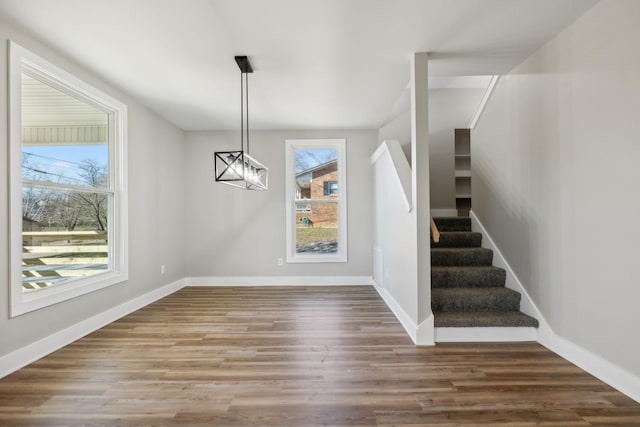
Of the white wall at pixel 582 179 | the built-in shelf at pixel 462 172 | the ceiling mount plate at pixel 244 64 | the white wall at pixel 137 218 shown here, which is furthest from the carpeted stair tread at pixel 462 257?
the white wall at pixel 137 218

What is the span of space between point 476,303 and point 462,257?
63cm

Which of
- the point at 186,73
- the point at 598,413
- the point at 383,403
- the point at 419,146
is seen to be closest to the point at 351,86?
the point at 419,146

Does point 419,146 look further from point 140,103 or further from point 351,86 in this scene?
point 140,103

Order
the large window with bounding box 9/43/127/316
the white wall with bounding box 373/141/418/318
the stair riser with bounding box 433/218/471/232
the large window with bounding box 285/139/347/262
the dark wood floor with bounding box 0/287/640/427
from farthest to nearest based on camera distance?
the large window with bounding box 285/139/347/262 < the stair riser with bounding box 433/218/471/232 < the white wall with bounding box 373/141/418/318 < the large window with bounding box 9/43/127/316 < the dark wood floor with bounding box 0/287/640/427

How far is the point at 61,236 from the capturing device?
8.96ft

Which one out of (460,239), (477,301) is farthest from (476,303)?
(460,239)

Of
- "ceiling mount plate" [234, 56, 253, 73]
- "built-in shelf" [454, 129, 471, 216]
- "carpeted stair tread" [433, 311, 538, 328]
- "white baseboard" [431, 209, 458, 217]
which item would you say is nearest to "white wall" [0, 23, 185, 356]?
"ceiling mount plate" [234, 56, 253, 73]

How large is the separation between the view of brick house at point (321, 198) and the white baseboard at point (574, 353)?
Answer: 246 centimetres

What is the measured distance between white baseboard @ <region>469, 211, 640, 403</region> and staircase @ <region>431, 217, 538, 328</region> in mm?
63

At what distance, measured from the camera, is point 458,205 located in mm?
5062

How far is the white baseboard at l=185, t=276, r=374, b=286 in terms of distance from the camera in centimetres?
487

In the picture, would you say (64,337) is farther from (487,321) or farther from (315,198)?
(487,321)

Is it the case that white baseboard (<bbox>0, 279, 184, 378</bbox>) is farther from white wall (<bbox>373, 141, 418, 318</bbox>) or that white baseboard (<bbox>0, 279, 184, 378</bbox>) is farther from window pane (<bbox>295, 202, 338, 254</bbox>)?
white wall (<bbox>373, 141, 418, 318</bbox>)

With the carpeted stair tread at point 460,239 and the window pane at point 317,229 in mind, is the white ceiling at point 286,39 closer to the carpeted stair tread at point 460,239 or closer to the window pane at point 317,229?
the carpeted stair tread at point 460,239
